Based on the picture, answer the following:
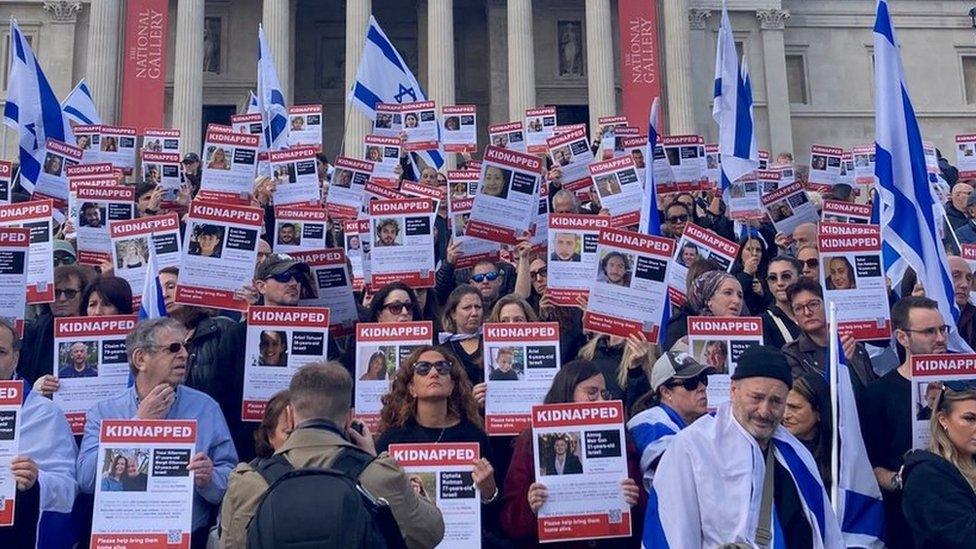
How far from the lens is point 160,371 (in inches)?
241

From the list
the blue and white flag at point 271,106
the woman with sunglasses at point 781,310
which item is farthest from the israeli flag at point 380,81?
the woman with sunglasses at point 781,310

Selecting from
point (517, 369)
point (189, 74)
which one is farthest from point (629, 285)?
point (189, 74)

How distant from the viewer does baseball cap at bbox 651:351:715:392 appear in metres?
6.25

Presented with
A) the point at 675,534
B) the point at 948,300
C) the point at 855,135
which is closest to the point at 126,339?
the point at 675,534

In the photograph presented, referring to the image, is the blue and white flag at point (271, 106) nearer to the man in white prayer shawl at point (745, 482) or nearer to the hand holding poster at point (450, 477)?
the hand holding poster at point (450, 477)

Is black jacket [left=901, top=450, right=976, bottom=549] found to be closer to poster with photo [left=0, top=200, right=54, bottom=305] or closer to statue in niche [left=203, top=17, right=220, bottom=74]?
poster with photo [left=0, top=200, right=54, bottom=305]

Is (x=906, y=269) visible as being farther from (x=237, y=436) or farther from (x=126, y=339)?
(x=126, y=339)

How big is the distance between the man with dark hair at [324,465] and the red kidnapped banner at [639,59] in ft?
98.8

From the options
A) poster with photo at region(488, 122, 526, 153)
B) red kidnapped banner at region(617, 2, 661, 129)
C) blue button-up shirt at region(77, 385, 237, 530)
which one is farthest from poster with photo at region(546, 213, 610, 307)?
red kidnapped banner at region(617, 2, 661, 129)

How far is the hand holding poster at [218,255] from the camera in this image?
8.30 meters

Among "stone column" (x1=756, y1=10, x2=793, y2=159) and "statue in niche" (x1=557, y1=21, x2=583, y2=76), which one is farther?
"stone column" (x1=756, y1=10, x2=793, y2=159)

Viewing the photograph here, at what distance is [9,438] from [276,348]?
1.85m

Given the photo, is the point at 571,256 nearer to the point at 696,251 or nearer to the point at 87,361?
the point at 696,251

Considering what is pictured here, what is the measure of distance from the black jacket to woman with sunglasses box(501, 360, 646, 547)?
1.40 meters
